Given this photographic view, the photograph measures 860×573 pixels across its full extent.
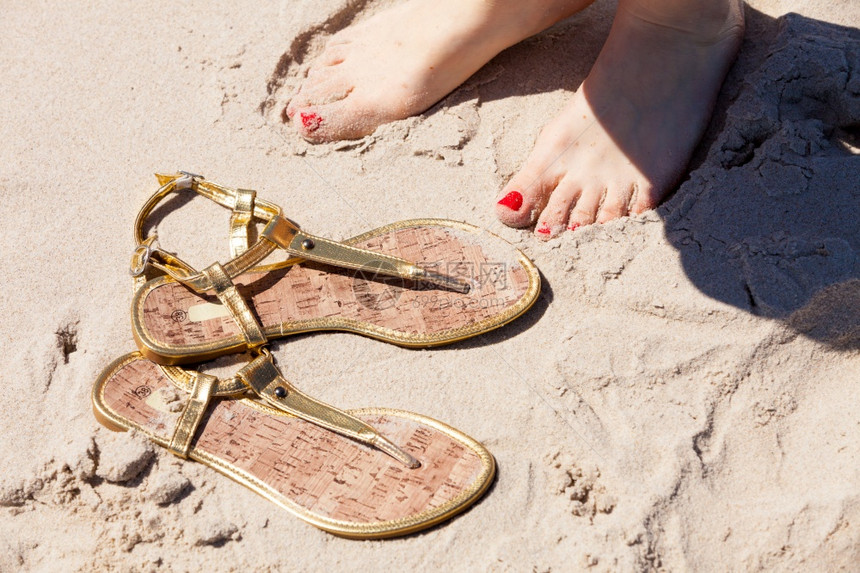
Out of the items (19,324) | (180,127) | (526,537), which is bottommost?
(526,537)

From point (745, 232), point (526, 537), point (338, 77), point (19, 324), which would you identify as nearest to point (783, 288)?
point (745, 232)

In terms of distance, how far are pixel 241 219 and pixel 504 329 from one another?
633mm

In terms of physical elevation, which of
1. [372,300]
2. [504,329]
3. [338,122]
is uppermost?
[338,122]

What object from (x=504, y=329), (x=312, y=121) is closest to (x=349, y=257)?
(x=504, y=329)

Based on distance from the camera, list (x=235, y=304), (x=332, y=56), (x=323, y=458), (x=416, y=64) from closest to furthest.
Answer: (x=323, y=458), (x=235, y=304), (x=416, y=64), (x=332, y=56)

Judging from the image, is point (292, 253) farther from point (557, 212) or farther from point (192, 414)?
point (557, 212)

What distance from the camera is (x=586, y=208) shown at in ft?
5.24

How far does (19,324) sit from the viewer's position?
151cm

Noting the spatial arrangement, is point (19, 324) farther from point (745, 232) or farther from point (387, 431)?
point (745, 232)

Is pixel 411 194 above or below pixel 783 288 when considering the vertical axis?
above

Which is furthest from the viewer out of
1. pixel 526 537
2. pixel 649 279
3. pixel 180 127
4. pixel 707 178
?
Answer: pixel 180 127

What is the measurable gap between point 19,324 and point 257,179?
0.60m

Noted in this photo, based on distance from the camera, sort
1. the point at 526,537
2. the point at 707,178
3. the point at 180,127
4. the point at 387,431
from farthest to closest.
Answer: the point at 180,127
the point at 707,178
the point at 387,431
the point at 526,537

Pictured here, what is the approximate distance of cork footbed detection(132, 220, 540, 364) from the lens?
1.45m
